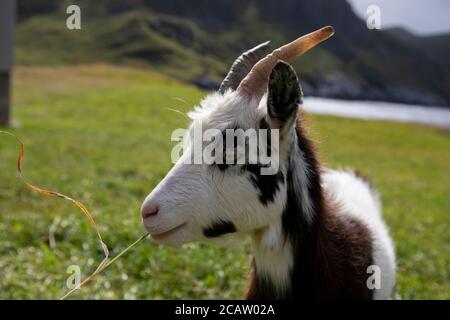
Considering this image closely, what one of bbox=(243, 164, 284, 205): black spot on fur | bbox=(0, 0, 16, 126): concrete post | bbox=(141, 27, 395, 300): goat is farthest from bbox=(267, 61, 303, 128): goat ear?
bbox=(0, 0, 16, 126): concrete post

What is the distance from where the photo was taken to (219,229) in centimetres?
341

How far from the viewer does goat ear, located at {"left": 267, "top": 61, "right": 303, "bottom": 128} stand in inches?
116

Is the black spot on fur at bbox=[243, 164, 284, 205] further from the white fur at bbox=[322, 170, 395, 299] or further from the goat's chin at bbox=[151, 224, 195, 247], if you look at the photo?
the white fur at bbox=[322, 170, 395, 299]

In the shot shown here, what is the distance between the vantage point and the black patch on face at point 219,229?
3381mm

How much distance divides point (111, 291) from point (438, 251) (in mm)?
6182

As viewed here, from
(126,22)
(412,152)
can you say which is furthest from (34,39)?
(412,152)

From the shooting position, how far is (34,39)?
438 feet

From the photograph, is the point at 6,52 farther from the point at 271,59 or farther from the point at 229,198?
the point at 229,198

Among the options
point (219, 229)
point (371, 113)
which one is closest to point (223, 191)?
point (219, 229)

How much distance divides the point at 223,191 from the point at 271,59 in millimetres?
1003

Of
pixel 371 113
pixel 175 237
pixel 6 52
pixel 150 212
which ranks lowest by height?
pixel 175 237

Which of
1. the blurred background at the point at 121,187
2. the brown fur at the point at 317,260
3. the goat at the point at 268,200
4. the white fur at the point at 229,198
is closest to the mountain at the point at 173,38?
the blurred background at the point at 121,187

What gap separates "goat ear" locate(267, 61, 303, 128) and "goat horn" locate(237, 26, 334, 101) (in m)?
0.34

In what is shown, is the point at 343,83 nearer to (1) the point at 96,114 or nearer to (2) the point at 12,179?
(1) the point at 96,114
